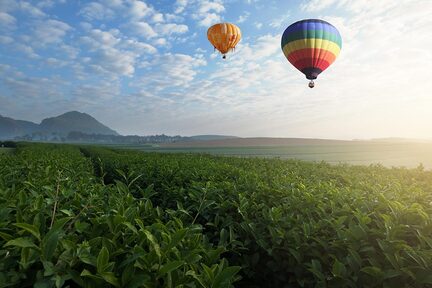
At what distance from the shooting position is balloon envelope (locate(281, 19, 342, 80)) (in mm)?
18391

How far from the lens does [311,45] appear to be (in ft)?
60.6

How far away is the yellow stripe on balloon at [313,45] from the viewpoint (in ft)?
60.4

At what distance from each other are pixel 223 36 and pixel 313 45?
8265mm

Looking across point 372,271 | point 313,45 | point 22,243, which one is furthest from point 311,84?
point 22,243

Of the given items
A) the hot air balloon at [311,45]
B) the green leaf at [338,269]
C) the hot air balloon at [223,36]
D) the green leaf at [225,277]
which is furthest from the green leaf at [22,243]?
the hot air balloon at [223,36]

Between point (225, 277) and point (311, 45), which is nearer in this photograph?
point (225, 277)

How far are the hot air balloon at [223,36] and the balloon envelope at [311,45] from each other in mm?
5777

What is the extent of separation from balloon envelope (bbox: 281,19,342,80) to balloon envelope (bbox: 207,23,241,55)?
19.0 feet

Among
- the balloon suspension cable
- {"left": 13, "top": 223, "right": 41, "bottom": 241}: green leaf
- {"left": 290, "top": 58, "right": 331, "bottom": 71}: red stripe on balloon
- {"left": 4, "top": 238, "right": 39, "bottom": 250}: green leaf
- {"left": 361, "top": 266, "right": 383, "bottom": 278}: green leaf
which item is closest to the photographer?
{"left": 4, "top": 238, "right": 39, "bottom": 250}: green leaf

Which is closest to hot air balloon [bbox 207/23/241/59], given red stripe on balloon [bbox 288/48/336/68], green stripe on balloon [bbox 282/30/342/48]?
green stripe on balloon [bbox 282/30/342/48]

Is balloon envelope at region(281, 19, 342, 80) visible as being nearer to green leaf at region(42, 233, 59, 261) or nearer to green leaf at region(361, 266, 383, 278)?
green leaf at region(361, 266, 383, 278)

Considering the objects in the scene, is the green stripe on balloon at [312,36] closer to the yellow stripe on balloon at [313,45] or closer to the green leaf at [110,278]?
the yellow stripe on balloon at [313,45]

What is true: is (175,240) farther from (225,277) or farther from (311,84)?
(311,84)

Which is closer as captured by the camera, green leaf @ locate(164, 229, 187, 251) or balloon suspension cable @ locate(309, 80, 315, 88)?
green leaf @ locate(164, 229, 187, 251)
